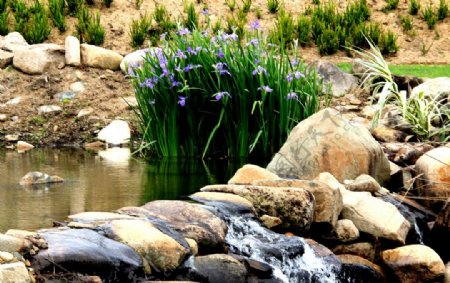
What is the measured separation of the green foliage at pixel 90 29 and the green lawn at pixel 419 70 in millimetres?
3983

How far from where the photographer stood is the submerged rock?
25.6 ft

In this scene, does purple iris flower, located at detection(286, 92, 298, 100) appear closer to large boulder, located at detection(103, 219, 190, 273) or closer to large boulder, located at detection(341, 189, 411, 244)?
large boulder, located at detection(341, 189, 411, 244)

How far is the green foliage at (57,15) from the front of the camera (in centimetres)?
1530

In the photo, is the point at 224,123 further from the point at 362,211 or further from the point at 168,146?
the point at 362,211

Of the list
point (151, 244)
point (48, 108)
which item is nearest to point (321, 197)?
point (151, 244)

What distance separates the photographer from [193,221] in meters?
5.78

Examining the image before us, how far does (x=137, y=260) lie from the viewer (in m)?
4.80

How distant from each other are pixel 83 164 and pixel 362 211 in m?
3.50

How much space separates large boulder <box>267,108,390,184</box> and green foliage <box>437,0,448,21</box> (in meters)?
9.34

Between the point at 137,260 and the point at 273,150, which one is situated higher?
the point at 137,260

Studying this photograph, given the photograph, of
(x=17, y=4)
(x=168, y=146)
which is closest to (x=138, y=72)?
(x=168, y=146)

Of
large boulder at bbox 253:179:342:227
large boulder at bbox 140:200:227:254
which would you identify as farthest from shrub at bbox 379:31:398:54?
large boulder at bbox 140:200:227:254

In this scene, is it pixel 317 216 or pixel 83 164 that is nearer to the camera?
pixel 317 216

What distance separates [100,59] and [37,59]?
3.10 feet
